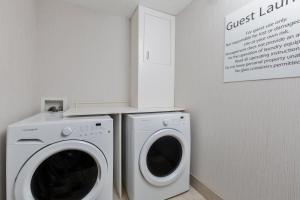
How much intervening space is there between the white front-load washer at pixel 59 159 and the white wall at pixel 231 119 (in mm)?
868

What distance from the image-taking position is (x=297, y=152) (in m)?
0.85

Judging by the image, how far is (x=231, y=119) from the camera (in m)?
1.21

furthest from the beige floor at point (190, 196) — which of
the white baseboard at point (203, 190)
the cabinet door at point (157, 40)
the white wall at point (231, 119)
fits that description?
the cabinet door at point (157, 40)

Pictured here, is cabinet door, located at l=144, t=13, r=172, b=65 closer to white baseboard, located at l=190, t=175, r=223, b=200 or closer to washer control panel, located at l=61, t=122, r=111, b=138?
washer control panel, located at l=61, t=122, r=111, b=138

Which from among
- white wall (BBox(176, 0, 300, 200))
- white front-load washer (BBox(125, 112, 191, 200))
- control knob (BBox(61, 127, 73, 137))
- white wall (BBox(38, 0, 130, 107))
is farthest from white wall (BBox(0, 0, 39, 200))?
white wall (BBox(176, 0, 300, 200))

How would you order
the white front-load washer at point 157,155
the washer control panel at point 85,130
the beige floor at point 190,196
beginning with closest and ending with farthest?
the washer control panel at point 85,130 → the white front-load washer at point 157,155 → the beige floor at point 190,196

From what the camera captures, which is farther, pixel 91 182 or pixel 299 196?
pixel 91 182

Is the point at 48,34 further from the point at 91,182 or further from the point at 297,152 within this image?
the point at 297,152

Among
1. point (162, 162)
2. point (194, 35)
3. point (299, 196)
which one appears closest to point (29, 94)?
point (162, 162)

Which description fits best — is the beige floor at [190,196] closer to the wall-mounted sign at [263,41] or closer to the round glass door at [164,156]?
the round glass door at [164,156]

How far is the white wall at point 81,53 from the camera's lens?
1665 mm

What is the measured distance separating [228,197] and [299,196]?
1.63ft

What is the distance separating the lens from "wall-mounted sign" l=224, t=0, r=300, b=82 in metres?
0.87

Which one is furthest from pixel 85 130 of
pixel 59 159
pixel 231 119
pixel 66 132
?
pixel 231 119
